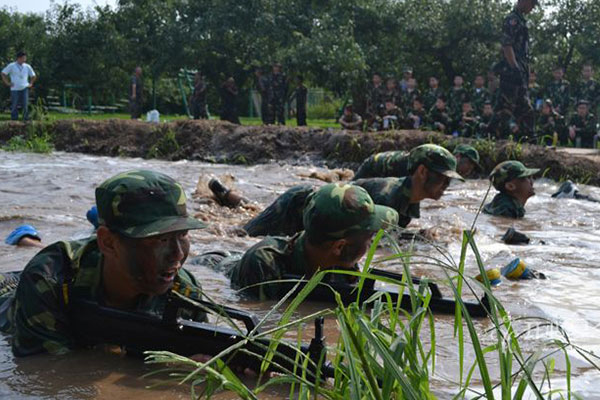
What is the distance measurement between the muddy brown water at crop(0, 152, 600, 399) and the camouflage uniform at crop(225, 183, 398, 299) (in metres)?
0.21

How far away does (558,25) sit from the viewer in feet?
79.7

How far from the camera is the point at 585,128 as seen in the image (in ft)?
54.5

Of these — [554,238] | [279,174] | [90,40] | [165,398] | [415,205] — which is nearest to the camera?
[165,398]

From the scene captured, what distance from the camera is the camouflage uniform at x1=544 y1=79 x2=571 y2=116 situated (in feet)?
58.9

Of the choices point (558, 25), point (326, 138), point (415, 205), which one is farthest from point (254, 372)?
point (558, 25)

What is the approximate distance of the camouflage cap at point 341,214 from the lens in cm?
448

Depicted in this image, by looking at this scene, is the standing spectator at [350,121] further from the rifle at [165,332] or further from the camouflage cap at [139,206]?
the camouflage cap at [139,206]

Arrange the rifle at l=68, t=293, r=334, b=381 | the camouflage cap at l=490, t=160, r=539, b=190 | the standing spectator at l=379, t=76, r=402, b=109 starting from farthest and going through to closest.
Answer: the standing spectator at l=379, t=76, r=402, b=109 → the camouflage cap at l=490, t=160, r=539, b=190 → the rifle at l=68, t=293, r=334, b=381

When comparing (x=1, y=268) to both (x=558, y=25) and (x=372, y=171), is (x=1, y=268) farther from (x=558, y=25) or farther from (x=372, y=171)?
(x=558, y=25)

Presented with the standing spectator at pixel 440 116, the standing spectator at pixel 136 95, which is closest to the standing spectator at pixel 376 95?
the standing spectator at pixel 440 116

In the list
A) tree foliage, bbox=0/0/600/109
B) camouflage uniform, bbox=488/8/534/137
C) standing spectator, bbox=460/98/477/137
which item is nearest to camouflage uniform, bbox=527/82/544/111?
standing spectator, bbox=460/98/477/137

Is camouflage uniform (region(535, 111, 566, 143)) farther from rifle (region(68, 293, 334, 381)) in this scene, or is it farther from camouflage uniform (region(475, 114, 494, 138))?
rifle (region(68, 293, 334, 381))

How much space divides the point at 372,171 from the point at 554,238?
185 cm

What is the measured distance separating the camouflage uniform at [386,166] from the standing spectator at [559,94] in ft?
34.2
